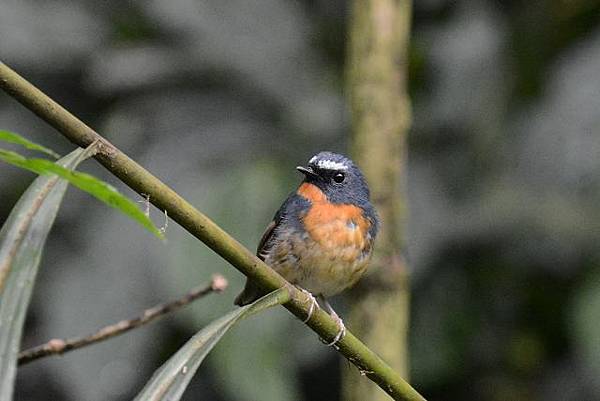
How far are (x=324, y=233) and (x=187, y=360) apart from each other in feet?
5.11

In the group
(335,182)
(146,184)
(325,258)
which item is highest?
(146,184)

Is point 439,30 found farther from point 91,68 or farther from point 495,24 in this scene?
point 91,68

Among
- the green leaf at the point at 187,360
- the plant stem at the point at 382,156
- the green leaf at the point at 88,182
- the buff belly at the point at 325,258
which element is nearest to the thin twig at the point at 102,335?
the green leaf at the point at 187,360

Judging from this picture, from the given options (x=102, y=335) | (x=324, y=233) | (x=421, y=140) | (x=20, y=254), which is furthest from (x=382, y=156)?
(x=20, y=254)

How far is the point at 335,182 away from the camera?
2938mm

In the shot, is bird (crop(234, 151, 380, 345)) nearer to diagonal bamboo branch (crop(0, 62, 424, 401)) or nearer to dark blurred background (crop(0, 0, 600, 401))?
dark blurred background (crop(0, 0, 600, 401))

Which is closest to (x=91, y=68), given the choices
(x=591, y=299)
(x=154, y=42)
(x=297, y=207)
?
(x=154, y=42)

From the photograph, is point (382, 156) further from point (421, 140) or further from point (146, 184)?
point (146, 184)

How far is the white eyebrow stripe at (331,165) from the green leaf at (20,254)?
5.60 ft

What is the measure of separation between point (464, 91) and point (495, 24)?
34 cm

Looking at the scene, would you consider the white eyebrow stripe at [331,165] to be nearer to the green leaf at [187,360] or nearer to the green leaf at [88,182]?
the green leaf at [187,360]

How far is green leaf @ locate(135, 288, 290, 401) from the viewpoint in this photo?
121 cm

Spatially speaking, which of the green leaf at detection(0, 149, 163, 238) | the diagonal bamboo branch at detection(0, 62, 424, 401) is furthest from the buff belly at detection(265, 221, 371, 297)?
the green leaf at detection(0, 149, 163, 238)

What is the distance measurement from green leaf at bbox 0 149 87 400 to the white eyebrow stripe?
5.60 ft
